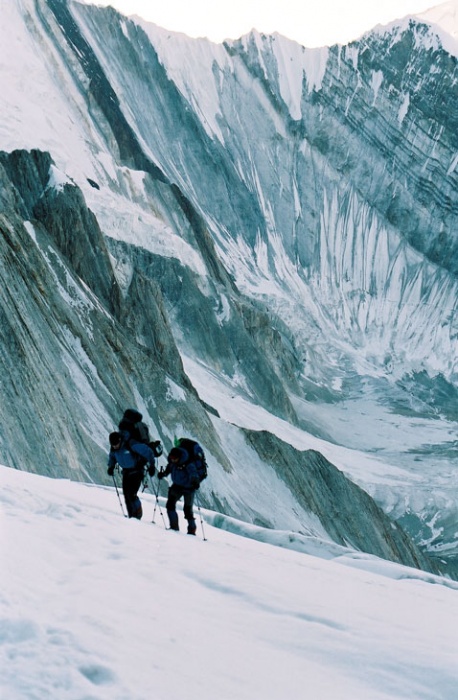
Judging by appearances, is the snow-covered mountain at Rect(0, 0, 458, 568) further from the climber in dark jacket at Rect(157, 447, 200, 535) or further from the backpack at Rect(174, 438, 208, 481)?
the backpack at Rect(174, 438, 208, 481)

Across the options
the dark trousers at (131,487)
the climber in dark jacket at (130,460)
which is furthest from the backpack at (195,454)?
the dark trousers at (131,487)

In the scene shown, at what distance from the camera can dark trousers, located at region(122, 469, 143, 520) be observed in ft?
37.6

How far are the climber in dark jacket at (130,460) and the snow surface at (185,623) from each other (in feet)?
4.37

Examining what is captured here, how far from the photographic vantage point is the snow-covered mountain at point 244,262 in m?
36.9

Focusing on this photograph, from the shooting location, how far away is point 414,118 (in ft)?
541

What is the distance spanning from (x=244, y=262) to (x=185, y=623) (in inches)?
4853

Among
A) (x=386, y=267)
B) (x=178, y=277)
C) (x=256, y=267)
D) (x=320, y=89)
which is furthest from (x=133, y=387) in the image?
(x=320, y=89)

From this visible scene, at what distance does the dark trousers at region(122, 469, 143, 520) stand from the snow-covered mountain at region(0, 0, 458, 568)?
914cm

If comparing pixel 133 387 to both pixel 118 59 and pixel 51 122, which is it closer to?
pixel 51 122

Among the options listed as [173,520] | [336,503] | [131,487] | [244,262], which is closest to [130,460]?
[131,487]

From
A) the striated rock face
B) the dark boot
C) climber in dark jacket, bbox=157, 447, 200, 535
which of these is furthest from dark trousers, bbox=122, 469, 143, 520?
the striated rock face

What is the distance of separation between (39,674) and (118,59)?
128 metres

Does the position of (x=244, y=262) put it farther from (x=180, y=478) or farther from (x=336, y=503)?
(x=180, y=478)

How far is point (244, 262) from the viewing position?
12875 centimetres
